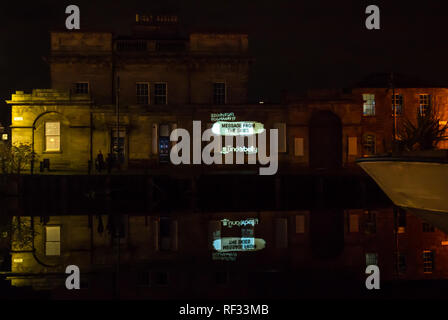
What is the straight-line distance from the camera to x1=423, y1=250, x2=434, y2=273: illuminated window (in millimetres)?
8887

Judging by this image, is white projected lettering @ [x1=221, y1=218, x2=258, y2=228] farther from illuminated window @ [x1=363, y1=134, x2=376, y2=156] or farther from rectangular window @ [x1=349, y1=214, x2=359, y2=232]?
illuminated window @ [x1=363, y1=134, x2=376, y2=156]

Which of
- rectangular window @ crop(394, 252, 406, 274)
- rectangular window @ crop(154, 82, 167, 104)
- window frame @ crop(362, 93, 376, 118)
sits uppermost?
rectangular window @ crop(154, 82, 167, 104)

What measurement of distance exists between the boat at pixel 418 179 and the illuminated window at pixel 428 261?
1.14 meters

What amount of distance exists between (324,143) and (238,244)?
68.0ft

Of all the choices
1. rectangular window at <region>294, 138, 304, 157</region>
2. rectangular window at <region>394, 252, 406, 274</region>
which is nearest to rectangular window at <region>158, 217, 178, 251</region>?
rectangular window at <region>394, 252, 406, 274</region>

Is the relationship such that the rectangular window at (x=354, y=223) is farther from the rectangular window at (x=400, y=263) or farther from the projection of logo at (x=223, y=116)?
the projection of logo at (x=223, y=116)

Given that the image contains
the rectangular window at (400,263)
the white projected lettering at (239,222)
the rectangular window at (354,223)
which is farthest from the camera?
the white projected lettering at (239,222)

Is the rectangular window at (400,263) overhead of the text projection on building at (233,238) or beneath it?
overhead

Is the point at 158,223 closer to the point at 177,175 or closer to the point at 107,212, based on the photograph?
the point at 107,212

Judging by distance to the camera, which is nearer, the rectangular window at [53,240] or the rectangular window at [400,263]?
the rectangular window at [400,263]

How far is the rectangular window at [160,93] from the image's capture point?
33.2 metres

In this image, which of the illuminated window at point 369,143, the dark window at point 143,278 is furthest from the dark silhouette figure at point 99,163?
the dark window at point 143,278

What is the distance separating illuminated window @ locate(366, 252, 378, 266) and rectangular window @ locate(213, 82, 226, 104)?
2401 centimetres
